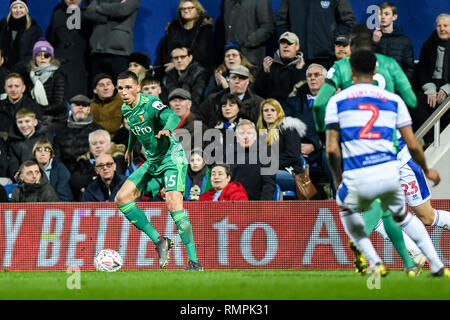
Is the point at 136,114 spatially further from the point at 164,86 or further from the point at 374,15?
the point at 374,15

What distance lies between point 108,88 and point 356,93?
22.8ft

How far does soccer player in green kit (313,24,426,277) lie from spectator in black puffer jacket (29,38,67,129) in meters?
6.67

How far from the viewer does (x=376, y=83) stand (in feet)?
28.5

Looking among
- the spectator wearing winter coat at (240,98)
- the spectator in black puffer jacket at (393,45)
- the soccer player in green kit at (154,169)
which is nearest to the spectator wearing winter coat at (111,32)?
the spectator wearing winter coat at (240,98)

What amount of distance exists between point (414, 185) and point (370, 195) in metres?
1.96

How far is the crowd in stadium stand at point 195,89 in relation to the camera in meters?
12.1

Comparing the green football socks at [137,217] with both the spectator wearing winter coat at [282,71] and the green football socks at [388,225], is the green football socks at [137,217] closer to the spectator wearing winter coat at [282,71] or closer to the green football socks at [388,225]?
the green football socks at [388,225]

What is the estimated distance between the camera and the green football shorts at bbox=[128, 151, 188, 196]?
983cm

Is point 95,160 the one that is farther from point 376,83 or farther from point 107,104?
point 376,83

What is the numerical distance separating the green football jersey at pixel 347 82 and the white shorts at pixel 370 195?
82cm

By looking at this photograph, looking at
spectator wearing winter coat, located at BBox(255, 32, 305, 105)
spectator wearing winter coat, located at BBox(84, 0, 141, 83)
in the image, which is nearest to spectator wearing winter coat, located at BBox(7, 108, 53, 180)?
spectator wearing winter coat, located at BBox(84, 0, 141, 83)

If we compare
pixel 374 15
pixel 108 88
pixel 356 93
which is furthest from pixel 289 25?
pixel 356 93

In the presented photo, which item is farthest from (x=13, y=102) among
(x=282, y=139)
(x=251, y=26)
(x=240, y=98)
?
(x=282, y=139)
